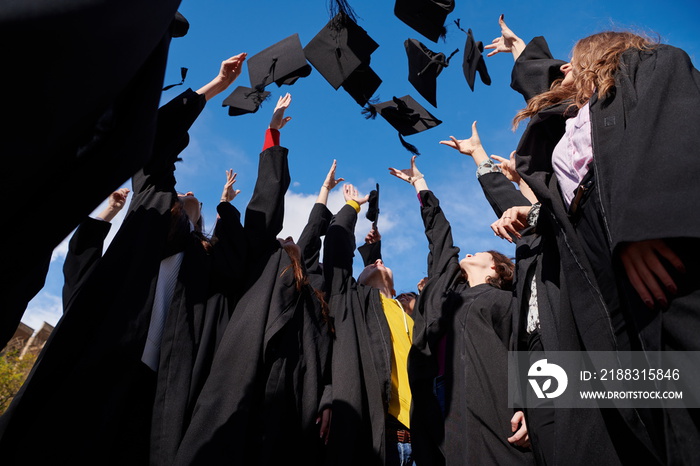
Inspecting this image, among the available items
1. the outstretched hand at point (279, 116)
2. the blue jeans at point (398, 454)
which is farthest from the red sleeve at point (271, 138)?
the blue jeans at point (398, 454)

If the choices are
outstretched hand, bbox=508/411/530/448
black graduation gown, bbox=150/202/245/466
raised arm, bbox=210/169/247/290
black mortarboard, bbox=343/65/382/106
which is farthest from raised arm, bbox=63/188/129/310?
black mortarboard, bbox=343/65/382/106

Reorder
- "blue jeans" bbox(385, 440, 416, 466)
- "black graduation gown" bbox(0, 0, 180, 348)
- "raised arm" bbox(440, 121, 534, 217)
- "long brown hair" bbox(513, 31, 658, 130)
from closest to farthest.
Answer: "black graduation gown" bbox(0, 0, 180, 348) → "long brown hair" bbox(513, 31, 658, 130) → "raised arm" bbox(440, 121, 534, 217) → "blue jeans" bbox(385, 440, 416, 466)

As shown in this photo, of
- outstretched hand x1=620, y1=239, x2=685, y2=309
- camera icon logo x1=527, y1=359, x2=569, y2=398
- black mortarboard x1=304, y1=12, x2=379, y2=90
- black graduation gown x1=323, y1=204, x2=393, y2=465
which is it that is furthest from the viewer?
black mortarboard x1=304, y1=12, x2=379, y2=90

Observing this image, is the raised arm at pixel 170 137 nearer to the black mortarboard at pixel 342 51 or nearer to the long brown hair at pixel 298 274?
the long brown hair at pixel 298 274

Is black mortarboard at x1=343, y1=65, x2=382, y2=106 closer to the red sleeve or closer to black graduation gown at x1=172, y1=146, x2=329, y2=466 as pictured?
the red sleeve

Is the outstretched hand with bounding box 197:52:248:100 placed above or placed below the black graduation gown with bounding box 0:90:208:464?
above

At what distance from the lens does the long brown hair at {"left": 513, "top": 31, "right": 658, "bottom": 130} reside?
1587 millimetres

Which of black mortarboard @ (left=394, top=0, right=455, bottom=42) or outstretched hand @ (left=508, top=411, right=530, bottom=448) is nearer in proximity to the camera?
outstretched hand @ (left=508, top=411, right=530, bottom=448)

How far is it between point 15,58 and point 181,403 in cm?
159

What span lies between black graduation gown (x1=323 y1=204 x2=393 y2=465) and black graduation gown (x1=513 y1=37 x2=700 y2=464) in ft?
4.34

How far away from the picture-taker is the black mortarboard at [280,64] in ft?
12.1

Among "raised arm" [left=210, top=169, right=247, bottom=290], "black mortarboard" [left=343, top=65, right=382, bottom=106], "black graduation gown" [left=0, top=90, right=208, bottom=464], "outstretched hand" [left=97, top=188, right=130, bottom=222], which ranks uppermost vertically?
"black mortarboard" [left=343, top=65, right=382, bottom=106]

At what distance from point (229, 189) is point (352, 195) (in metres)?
1.22

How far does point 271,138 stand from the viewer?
3244mm
